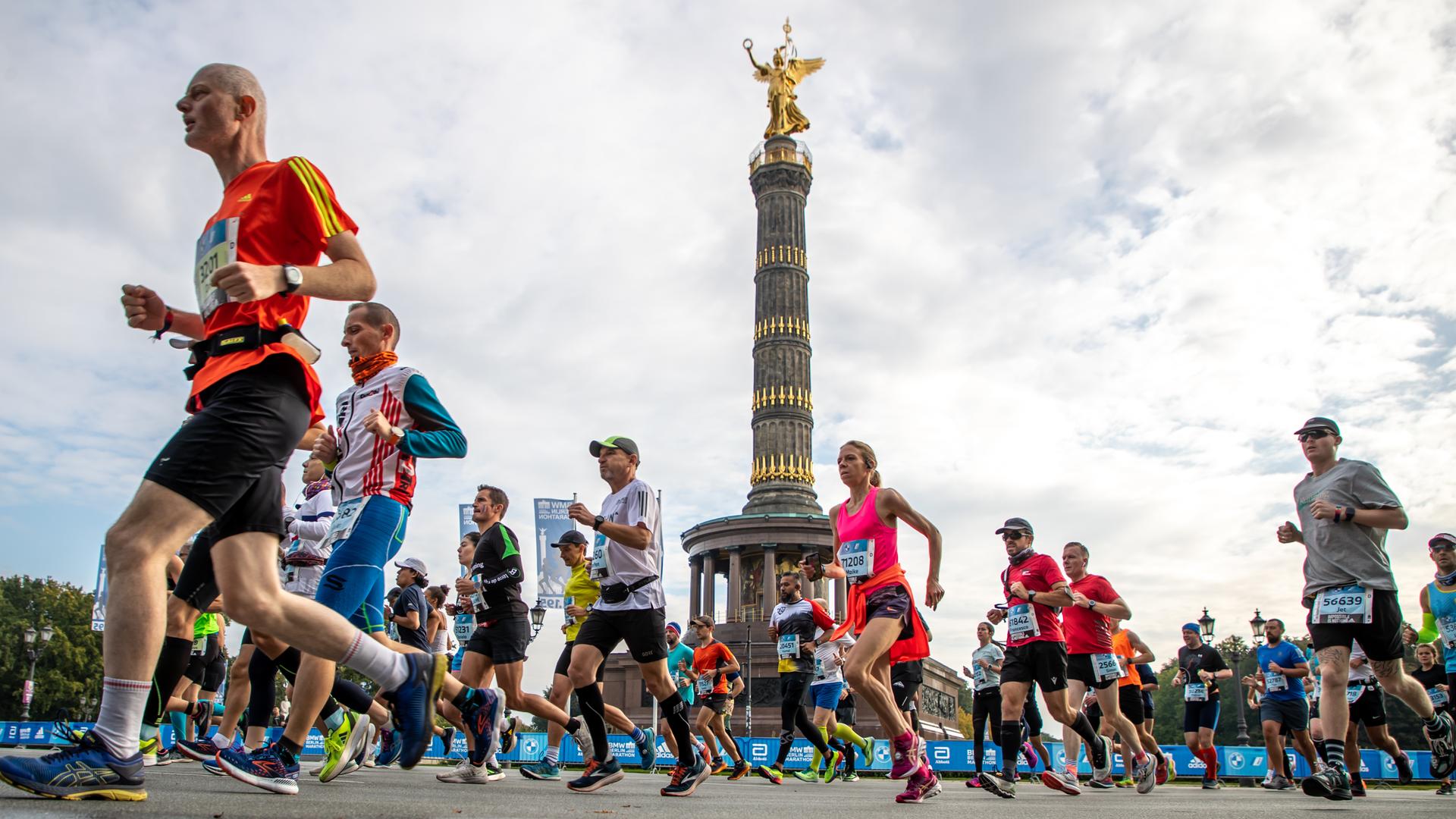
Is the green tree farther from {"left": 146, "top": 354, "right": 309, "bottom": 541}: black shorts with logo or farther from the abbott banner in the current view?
{"left": 146, "top": 354, "right": 309, "bottom": 541}: black shorts with logo

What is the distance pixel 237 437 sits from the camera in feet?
11.0

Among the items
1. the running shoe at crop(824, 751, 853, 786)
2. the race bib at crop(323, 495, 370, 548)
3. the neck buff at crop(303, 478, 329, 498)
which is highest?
the neck buff at crop(303, 478, 329, 498)

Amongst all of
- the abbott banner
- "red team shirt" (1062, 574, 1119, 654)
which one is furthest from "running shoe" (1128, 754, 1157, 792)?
the abbott banner

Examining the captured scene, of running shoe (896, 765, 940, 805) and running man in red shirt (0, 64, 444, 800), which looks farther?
running shoe (896, 765, 940, 805)

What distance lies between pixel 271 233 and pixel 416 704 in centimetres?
173

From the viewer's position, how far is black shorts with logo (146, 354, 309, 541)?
10.8 ft

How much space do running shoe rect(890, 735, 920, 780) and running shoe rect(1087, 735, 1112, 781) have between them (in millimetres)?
3905

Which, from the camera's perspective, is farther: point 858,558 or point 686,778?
point 858,558

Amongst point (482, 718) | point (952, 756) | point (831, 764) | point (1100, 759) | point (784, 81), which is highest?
point (784, 81)

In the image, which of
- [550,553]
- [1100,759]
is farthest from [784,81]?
[1100,759]

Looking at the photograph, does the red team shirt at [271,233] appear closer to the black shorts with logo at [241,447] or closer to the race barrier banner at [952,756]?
the black shorts with logo at [241,447]

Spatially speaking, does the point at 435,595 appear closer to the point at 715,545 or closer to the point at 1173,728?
the point at 715,545

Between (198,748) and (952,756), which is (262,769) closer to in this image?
(198,748)

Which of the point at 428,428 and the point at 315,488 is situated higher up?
the point at 315,488
